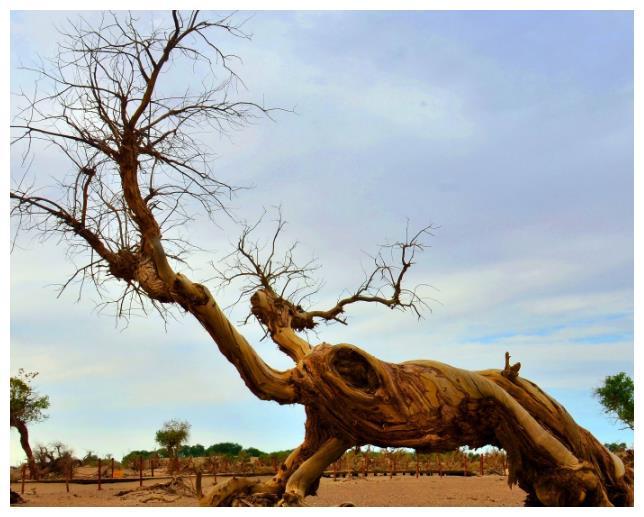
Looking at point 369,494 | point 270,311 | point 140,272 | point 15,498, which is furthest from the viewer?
point 369,494

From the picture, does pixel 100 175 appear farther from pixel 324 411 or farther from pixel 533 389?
pixel 533 389

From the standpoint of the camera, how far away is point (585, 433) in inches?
343

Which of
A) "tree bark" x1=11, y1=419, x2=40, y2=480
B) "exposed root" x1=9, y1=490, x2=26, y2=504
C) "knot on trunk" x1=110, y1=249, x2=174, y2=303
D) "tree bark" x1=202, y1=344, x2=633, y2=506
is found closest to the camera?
"tree bark" x1=202, y1=344, x2=633, y2=506

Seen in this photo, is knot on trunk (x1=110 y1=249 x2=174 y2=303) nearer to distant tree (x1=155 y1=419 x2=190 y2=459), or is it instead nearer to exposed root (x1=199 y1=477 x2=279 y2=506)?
exposed root (x1=199 y1=477 x2=279 y2=506)

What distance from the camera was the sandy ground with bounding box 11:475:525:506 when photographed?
1339 cm

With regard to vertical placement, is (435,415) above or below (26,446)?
above

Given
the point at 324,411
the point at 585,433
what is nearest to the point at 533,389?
the point at 585,433

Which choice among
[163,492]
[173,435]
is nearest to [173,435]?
[173,435]

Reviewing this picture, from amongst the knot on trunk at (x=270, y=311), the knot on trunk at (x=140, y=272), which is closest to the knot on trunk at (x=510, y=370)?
the knot on trunk at (x=270, y=311)

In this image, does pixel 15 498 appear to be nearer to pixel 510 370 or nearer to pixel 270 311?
pixel 270 311

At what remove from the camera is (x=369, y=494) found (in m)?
15.0

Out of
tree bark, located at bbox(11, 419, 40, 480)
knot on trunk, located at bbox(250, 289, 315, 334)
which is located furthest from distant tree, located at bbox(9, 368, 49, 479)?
knot on trunk, located at bbox(250, 289, 315, 334)

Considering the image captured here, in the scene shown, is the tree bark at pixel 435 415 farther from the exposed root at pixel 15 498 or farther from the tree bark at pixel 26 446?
the tree bark at pixel 26 446

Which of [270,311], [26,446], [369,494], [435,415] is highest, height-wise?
[270,311]
